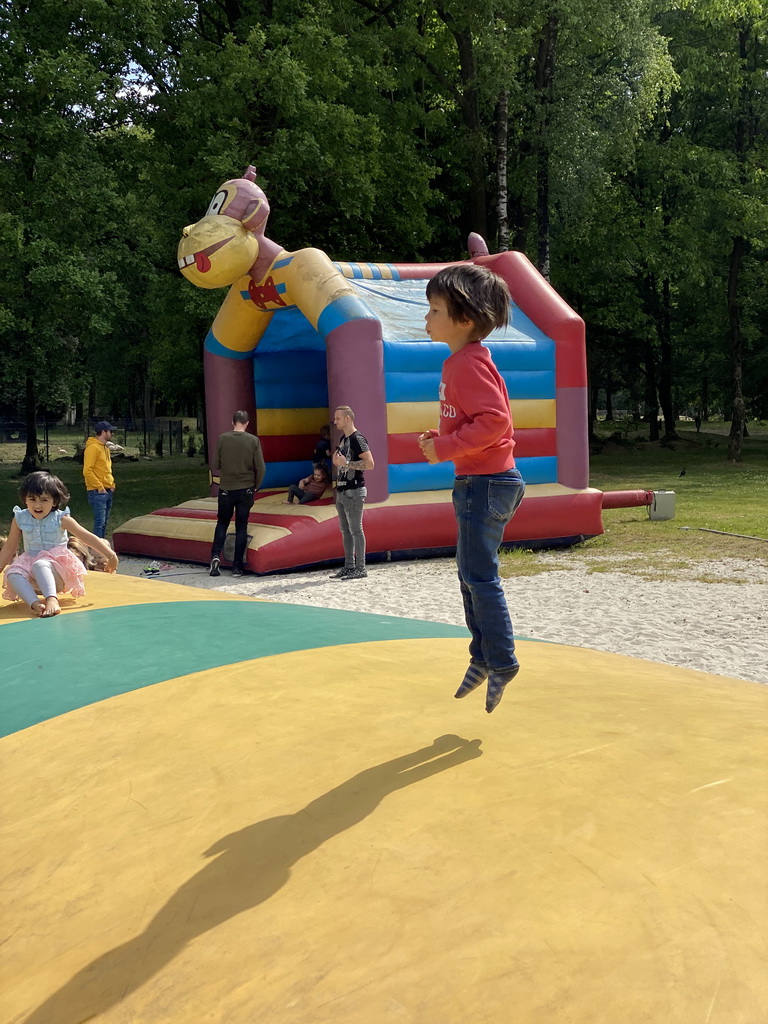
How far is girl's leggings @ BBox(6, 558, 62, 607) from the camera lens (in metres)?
4.90

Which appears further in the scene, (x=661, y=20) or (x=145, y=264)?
(x=661, y=20)

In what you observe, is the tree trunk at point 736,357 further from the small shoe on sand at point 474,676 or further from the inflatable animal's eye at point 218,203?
the small shoe on sand at point 474,676

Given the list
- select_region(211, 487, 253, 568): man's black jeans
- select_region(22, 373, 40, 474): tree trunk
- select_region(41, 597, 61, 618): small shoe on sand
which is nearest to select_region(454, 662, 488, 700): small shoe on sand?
select_region(41, 597, 61, 618): small shoe on sand

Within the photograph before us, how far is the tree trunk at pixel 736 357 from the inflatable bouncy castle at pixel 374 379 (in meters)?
14.8

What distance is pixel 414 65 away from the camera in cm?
2127

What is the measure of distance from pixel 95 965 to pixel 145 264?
16700 millimetres

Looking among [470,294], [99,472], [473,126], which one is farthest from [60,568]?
[473,126]

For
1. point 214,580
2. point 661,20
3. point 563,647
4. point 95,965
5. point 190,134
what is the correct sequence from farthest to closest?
point 661,20 < point 190,134 < point 214,580 < point 563,647 < point 95,965

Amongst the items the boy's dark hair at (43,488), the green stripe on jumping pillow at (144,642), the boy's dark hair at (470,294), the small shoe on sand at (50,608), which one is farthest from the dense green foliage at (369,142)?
the boy's dark hair at (470,294)

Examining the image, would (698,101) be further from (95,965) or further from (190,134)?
(95,965)

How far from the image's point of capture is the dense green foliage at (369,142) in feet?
53.1

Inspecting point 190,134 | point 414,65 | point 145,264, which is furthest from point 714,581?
point 414,65

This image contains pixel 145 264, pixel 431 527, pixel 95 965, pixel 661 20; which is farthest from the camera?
pixel 661 20

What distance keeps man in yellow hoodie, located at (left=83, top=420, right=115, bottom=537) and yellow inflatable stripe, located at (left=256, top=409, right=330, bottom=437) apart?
2.41 m
